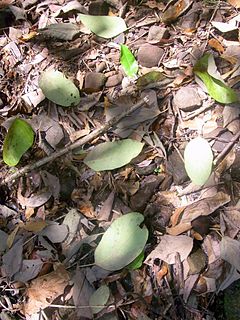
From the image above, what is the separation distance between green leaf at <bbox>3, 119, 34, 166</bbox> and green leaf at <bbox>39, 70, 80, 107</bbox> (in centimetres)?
14

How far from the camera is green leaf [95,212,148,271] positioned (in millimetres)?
1581

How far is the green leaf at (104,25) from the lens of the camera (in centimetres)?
191

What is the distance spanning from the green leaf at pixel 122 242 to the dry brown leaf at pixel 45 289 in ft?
0.39

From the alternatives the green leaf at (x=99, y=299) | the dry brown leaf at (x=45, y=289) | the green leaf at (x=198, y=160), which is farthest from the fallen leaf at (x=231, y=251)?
the dry brown leaf at (x=45, y=289)

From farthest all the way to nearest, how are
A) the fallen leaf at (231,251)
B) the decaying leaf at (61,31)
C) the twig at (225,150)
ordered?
1. the decaying leaf at (61,31)
2. the twig at (225,150)
3. the fallen leaf at (231,251)

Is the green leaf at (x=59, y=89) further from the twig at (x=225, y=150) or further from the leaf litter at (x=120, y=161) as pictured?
the twig at (x=225, y=150)

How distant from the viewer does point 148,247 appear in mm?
1610

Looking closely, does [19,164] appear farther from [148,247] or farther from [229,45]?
[229,45]

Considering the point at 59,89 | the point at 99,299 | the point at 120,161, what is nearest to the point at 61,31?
the point at 59,89

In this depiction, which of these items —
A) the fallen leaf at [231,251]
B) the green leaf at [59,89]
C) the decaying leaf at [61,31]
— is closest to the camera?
the fallen leaf at [231,251]

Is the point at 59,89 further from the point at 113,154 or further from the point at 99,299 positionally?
the point at 99,299

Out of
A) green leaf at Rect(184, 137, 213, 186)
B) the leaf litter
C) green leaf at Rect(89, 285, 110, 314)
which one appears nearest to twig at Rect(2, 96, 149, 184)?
the leaf litter

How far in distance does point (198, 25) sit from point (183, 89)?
0.28 m

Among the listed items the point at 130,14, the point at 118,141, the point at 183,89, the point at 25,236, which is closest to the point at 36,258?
the point at 25,236
